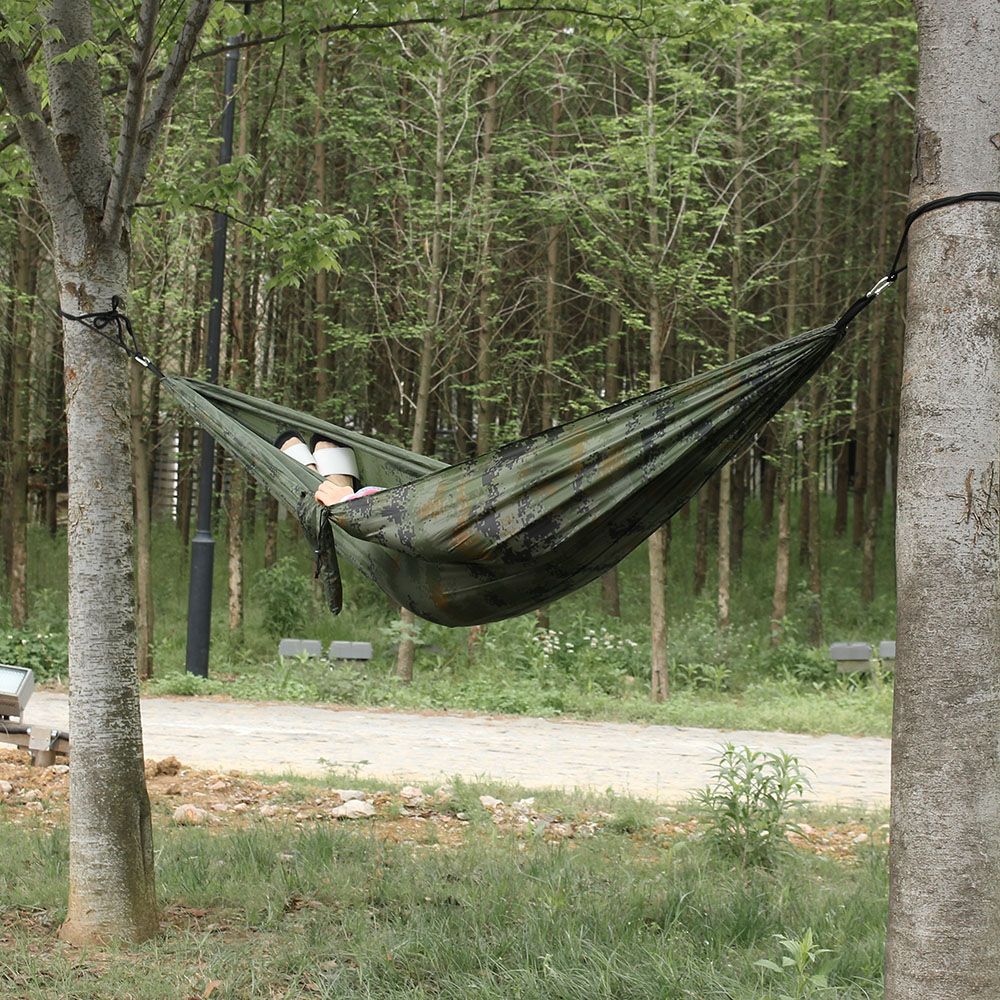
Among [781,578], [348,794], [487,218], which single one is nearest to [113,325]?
[348,794]

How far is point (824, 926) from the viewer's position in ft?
13.0

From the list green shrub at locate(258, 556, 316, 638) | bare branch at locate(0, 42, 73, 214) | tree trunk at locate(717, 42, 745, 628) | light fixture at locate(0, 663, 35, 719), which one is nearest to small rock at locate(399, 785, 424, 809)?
light fixture at locate(0, 663, 35, 719)

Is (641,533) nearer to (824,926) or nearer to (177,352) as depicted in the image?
(824,926)

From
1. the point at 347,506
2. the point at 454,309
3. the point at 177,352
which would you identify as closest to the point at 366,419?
the point at 177,352

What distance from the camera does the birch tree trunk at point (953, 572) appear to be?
2.54 m

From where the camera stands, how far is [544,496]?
135 inches

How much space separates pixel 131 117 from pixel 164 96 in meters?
0.27

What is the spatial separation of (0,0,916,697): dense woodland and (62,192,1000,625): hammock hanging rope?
3.61 m

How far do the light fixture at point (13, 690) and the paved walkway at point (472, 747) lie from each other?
1094mm

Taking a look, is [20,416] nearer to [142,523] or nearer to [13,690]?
[142,523]

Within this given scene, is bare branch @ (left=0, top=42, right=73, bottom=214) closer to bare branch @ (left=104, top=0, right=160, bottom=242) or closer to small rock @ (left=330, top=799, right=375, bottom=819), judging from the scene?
bare branch @ (left=104, top=0, right=160, bottom=242)

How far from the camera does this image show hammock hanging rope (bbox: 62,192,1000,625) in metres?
3.24

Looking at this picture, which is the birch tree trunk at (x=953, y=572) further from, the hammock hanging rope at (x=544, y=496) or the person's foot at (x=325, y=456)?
the person's foot at (x=325, y=456)

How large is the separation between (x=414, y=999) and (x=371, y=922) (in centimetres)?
69
